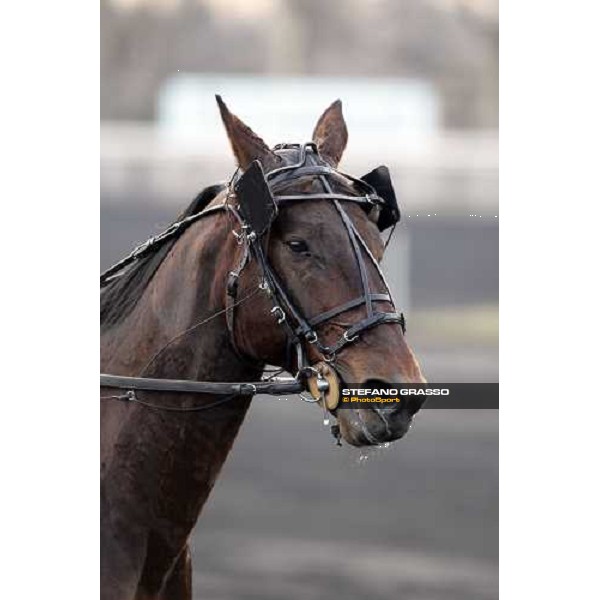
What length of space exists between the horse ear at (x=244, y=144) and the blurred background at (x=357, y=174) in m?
0.77

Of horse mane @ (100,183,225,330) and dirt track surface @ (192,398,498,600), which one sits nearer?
horse mane @ (100,183,225,330)

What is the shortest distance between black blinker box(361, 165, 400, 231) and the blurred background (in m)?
0.80

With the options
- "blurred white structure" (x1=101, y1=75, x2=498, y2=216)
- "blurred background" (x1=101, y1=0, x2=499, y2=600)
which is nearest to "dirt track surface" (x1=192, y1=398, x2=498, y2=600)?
"blurred background" (x1=101, y1=0, x2=499, y2=600)

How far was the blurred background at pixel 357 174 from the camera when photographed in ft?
12.5

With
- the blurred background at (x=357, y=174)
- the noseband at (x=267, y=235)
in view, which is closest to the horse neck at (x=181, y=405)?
the noseband at (x=267, y=235)

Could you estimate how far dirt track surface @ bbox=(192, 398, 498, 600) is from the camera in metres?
3.82

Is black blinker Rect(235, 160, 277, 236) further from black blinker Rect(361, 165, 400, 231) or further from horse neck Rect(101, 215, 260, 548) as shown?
black blinker Rect(361, 165, 400, 231)

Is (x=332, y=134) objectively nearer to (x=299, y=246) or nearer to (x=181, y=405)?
(x=299, y=246)

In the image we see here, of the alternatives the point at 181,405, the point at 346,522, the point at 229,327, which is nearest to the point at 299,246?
the point at 229,327

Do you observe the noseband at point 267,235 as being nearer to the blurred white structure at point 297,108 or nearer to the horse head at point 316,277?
the horse head at point 316,277

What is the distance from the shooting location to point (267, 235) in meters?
2.89
